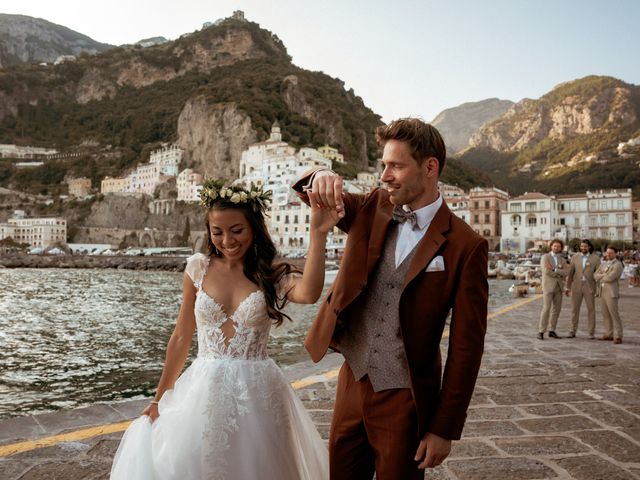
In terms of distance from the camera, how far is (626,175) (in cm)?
8544

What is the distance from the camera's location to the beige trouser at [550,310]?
26.2ft

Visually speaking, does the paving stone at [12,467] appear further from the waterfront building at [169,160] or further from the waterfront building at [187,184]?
the waterfront building at [169,160]

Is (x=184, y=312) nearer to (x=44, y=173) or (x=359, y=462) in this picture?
(x=359, y=462)

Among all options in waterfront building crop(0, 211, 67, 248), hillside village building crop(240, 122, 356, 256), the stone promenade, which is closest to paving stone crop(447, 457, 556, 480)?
the stone promenade

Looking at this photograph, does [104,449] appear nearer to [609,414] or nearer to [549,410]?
[549,410]

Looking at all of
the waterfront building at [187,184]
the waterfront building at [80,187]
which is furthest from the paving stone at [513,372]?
the waterfront building at [80,187]

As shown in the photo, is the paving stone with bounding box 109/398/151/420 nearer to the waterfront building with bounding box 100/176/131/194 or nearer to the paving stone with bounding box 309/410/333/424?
the paving stone with bounding box 309/410/333/424

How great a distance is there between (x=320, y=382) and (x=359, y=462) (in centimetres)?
320

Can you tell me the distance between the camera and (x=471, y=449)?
318 centimetres

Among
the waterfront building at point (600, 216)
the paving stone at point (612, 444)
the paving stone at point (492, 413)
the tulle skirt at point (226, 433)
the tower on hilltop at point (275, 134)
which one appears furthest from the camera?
the tower on hilltop at point (275, 134)

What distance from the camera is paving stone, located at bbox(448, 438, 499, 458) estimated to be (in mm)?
3088

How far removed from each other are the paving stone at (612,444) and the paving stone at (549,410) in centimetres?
44

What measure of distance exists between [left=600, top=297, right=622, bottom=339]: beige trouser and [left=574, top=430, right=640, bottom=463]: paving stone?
488cm

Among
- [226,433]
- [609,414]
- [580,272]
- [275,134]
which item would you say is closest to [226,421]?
[226,433]
